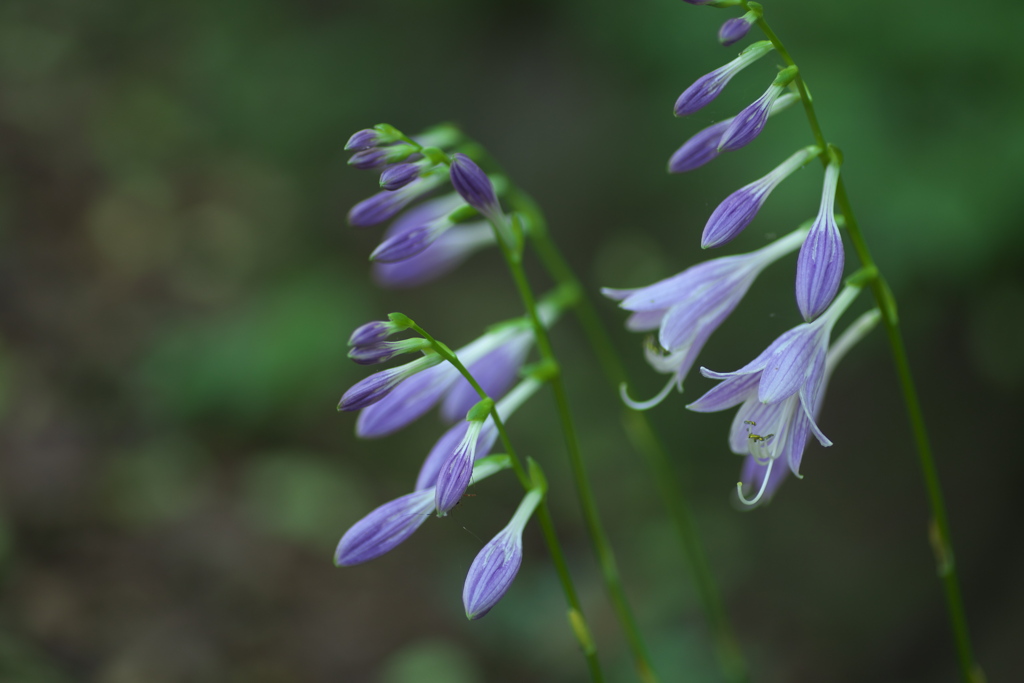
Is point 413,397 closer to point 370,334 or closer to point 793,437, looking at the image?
point 370,334

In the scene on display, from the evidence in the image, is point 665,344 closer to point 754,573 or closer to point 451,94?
point 754,573

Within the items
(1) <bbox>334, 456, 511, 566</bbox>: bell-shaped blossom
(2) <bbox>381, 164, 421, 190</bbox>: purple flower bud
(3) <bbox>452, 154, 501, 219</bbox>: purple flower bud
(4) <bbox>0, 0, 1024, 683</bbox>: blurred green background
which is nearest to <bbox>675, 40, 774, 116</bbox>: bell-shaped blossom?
(3) <bbox>452, 154, 501, 219</bbox>: purple flower bud

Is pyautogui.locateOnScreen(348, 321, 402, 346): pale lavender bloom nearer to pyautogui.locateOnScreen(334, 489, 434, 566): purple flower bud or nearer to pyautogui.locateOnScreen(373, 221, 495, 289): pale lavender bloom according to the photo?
pyautogui.locateOnScreen(334, 489, 434, 566): purple flower bud

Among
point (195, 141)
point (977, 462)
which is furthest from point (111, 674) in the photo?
point (195, 141)

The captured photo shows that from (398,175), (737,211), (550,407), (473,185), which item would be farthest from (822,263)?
(550,407)

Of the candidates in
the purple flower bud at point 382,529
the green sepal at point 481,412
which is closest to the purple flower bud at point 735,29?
the green sepal at point 481,412

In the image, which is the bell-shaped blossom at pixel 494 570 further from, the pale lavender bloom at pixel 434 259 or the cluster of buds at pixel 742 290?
the pale lavender bloom at pixel 434 259
